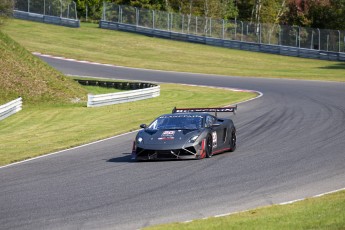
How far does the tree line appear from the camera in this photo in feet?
256

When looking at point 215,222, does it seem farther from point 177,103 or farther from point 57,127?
point 177,103

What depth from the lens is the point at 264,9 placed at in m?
81.2

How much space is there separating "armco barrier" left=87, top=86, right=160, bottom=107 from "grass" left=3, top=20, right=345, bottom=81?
16019 mm

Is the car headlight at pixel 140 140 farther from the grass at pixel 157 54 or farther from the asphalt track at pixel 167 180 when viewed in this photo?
the grass at pixel 157 54

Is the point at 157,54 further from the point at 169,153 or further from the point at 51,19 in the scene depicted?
the point at 169,153

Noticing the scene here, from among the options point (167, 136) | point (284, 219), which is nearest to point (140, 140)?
point (167, 136)

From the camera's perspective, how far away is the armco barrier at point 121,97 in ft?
111

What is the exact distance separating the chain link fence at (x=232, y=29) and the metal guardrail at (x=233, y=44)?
0.40 meters

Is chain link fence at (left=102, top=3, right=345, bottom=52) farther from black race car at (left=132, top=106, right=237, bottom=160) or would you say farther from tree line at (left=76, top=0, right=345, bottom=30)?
black race car at (left=132, top=106, right=237, bottom=160)

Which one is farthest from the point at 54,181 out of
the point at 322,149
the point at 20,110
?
the point at 20,110

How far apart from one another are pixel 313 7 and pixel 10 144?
60330 mm

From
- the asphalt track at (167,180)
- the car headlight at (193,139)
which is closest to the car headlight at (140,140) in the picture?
the asphalt track at (167,180)

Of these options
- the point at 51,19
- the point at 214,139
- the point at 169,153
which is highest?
the point at 51,19

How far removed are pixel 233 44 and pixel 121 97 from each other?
112ft
